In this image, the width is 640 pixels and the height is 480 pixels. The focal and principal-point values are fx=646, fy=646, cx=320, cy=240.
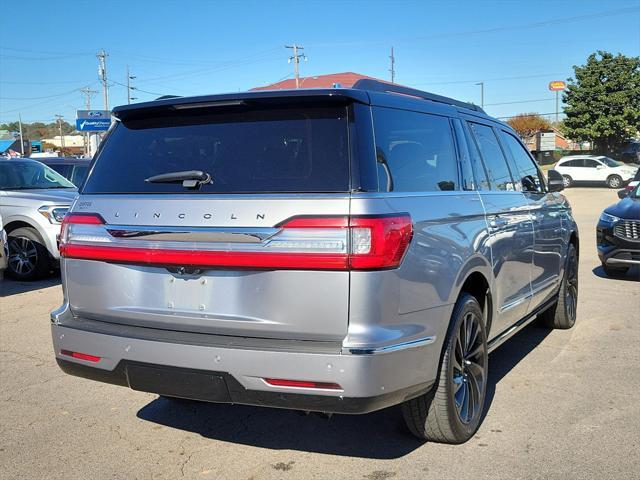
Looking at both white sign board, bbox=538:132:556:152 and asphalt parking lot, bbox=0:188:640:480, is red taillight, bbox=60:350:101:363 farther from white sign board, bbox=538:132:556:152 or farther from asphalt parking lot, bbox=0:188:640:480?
white sign board, bbox=538:132:556:152

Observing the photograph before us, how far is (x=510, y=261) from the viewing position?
443cm

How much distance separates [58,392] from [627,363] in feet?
14.7

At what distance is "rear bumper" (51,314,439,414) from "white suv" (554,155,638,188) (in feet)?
113

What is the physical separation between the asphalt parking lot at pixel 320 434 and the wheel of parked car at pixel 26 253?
441 centimetres

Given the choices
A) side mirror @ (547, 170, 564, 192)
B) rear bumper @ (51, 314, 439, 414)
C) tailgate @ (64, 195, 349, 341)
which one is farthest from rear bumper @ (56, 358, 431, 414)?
side mirror @ (547, 170, 564, 192)

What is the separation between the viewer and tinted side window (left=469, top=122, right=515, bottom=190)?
15.0ft

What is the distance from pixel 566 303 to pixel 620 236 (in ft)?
9.58

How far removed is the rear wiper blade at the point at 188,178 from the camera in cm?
319

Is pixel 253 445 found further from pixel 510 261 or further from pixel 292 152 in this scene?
pixel 510 261

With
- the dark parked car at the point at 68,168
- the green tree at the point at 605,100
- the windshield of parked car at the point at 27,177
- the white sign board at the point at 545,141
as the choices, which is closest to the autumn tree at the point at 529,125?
the white sign board at the point at 545,141

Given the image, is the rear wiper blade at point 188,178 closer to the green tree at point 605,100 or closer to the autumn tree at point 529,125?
the green tree at point 605,100

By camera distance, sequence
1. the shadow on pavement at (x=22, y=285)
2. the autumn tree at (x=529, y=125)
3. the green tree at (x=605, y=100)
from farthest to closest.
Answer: the autumn tree at (x=529, y=125) < the green tree at (x=605, y=100) < the shadow on pavement at (x=22, y=285)

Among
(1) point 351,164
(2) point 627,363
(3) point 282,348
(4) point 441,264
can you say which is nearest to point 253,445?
(3) point 282,348

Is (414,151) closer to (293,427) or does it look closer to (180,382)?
(180,382)
